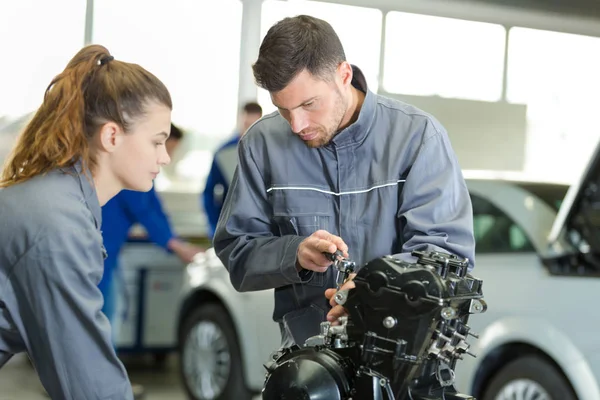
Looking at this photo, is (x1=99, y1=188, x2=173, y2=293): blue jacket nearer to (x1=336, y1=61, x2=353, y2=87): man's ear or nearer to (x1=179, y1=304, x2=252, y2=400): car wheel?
(x1=179, y1=304, x2=252, y2=400): car wheel

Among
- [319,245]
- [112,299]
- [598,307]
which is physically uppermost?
[319,245]

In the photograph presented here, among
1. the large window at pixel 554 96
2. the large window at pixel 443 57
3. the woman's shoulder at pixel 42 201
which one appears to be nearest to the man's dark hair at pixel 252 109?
the large window at pixel 443 57

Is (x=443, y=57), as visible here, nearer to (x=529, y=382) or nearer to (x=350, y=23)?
(x=350, y=23)

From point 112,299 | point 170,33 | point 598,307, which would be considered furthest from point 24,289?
point 170,33

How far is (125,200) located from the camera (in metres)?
4.50

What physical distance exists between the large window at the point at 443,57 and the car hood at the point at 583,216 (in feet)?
12.4

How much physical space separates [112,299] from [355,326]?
2.86m

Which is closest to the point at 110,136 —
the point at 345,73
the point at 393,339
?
the point at 345,73

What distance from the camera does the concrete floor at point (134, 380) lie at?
16.8 feet

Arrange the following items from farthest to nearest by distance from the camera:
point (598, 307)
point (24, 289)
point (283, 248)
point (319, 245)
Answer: point (598, 307) < point (283, 248) < point (319, 245) < point (24, 289)

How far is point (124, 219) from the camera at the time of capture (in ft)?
14.9

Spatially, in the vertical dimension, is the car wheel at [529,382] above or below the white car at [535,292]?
below

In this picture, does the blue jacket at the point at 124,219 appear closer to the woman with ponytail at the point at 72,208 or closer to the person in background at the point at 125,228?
the person in background at the point at 125,228

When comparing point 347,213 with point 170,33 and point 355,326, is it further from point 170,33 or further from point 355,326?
Result: point 170,33
